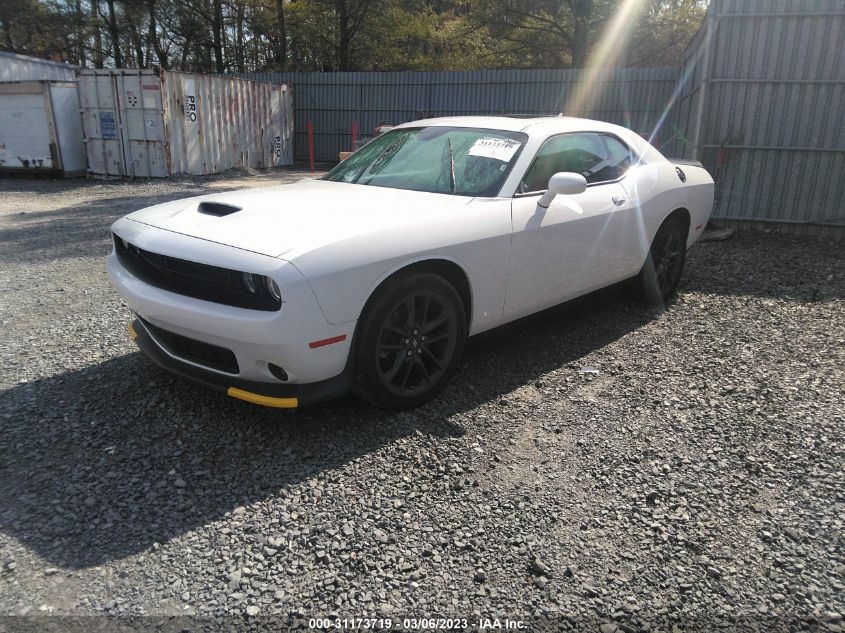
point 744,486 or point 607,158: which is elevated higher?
point 607,158

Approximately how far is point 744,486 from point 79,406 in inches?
131

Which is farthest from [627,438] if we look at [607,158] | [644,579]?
[607,158]

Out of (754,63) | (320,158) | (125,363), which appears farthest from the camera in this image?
(320,158)

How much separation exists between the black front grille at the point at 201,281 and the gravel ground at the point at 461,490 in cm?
70

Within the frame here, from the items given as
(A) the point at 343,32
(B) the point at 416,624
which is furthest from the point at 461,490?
(A) the point at 343,32

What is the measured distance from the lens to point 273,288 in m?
2.73

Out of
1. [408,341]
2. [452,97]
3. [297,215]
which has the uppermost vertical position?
[452,97]

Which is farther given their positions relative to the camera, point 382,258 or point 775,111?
point 775,111

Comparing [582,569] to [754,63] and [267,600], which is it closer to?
[267,600]

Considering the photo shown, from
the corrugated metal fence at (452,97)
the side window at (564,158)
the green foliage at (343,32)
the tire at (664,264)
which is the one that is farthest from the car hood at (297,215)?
the green foliage at (343,32)

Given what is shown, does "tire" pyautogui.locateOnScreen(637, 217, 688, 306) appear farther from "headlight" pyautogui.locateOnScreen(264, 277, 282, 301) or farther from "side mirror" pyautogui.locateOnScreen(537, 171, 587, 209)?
"headlight" pyautogui.locateOnScreen(264, 277, 282, 301)

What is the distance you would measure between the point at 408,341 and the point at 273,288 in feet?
2.71

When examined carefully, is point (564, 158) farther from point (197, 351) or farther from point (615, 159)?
point (197, 351)

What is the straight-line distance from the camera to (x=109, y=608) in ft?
6.72
